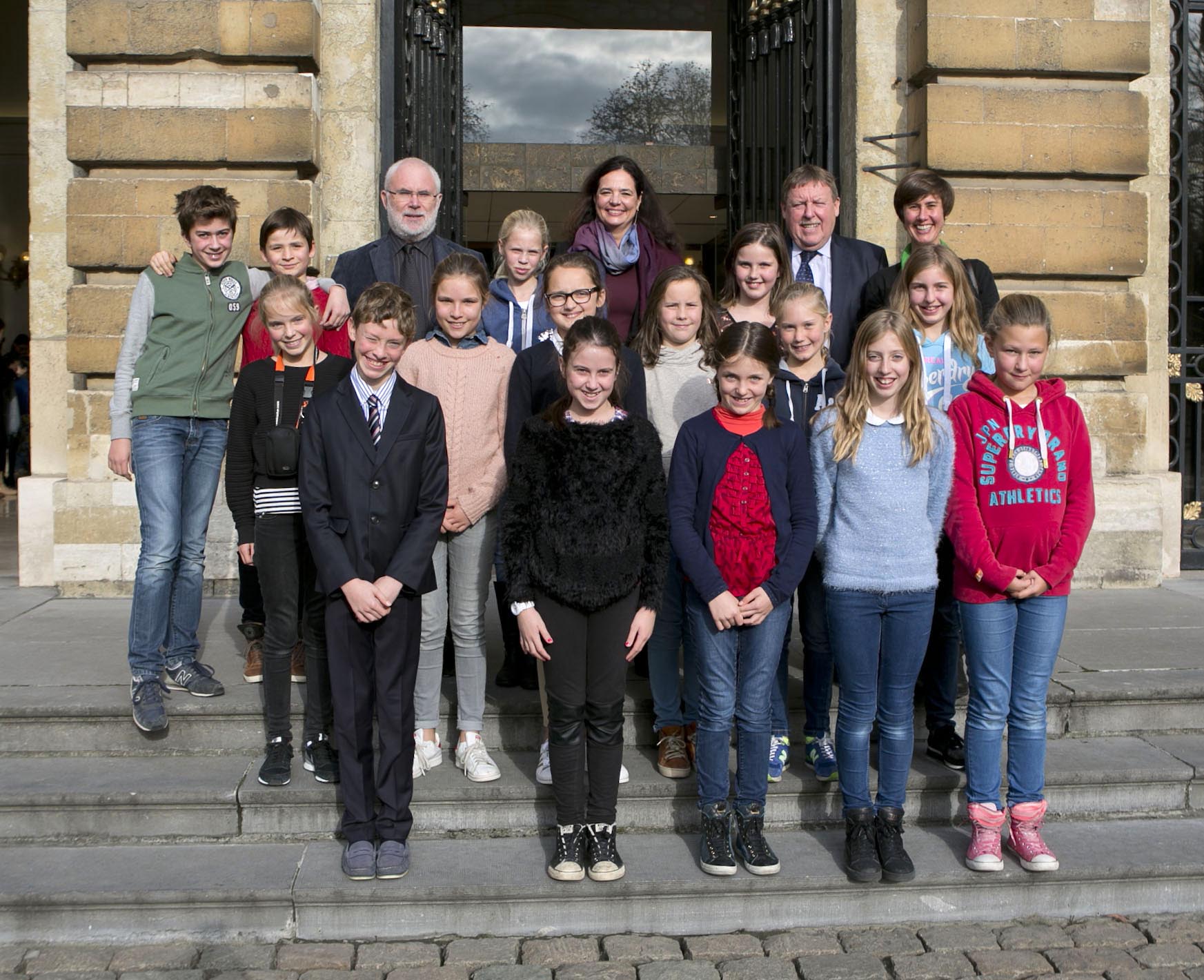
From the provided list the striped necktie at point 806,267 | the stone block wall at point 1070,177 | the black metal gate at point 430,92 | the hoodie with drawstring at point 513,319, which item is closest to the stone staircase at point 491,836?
the hoodie with drawstring at point 513,319

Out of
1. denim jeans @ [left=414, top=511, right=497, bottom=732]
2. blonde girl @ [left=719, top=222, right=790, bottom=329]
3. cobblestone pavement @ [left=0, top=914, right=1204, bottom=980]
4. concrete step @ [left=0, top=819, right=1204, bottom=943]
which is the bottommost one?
cobblestone pavement @ [left=0, top=914, right=1204, bottom=980]

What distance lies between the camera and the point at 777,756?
4.01 m

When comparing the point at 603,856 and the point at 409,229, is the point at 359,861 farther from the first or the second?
the point at 409,229

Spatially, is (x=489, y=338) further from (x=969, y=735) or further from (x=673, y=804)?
(x=969, y=735)

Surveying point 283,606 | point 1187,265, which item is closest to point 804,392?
point 283,606

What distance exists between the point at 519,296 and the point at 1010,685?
2132 mm

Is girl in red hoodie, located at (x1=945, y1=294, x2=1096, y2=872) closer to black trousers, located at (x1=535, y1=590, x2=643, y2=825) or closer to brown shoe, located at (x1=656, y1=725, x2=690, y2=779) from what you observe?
brown shoe, located at (x1=656, y1=725, x2=690, y2=779)

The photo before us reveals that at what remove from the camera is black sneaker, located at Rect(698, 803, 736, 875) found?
3.55 metres

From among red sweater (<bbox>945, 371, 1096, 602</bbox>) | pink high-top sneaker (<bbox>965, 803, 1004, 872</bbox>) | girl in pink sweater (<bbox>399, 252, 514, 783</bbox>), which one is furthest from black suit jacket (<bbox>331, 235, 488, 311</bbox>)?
pink high-top sneaker (<bbox>965, 803, 1004, 872</bbox>)

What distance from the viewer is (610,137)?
22156 millimetres

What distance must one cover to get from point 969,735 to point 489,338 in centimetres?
202

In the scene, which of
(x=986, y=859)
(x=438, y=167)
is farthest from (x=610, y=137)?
(x=986, y=859)

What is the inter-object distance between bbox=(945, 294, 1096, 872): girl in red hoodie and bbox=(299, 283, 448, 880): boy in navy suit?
1642 mm

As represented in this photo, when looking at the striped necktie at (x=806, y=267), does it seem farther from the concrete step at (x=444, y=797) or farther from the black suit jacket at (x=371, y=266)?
the concrete step at (x=444, y=797)
